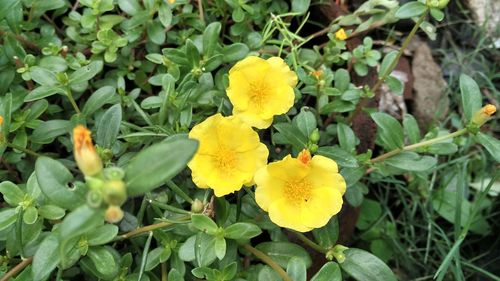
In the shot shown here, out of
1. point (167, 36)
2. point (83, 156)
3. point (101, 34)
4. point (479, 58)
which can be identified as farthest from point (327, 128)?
point (479, 58)

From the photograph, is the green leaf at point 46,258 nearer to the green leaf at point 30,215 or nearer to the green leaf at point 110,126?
the green leaf at point 30,215

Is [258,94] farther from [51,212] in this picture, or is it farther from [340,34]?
[51,212]

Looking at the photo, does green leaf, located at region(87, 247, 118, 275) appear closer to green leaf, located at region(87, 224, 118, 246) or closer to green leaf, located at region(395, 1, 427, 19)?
green leaf, located at region(87, 224, 118, 246)

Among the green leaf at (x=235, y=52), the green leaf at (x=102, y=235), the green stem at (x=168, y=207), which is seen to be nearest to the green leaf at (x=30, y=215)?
the green leaf at (x=102, y=235)

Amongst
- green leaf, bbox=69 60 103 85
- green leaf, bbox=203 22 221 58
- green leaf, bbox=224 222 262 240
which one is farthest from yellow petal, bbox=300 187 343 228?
green leaf, bbox=69 60 103 85

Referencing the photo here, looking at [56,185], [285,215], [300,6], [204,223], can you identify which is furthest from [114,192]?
[300,6]

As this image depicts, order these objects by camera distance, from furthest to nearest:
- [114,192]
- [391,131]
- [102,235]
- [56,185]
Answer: [391,131] < [102,235] < [56,185] < [114,192]

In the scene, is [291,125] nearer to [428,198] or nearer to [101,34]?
[101,34]
